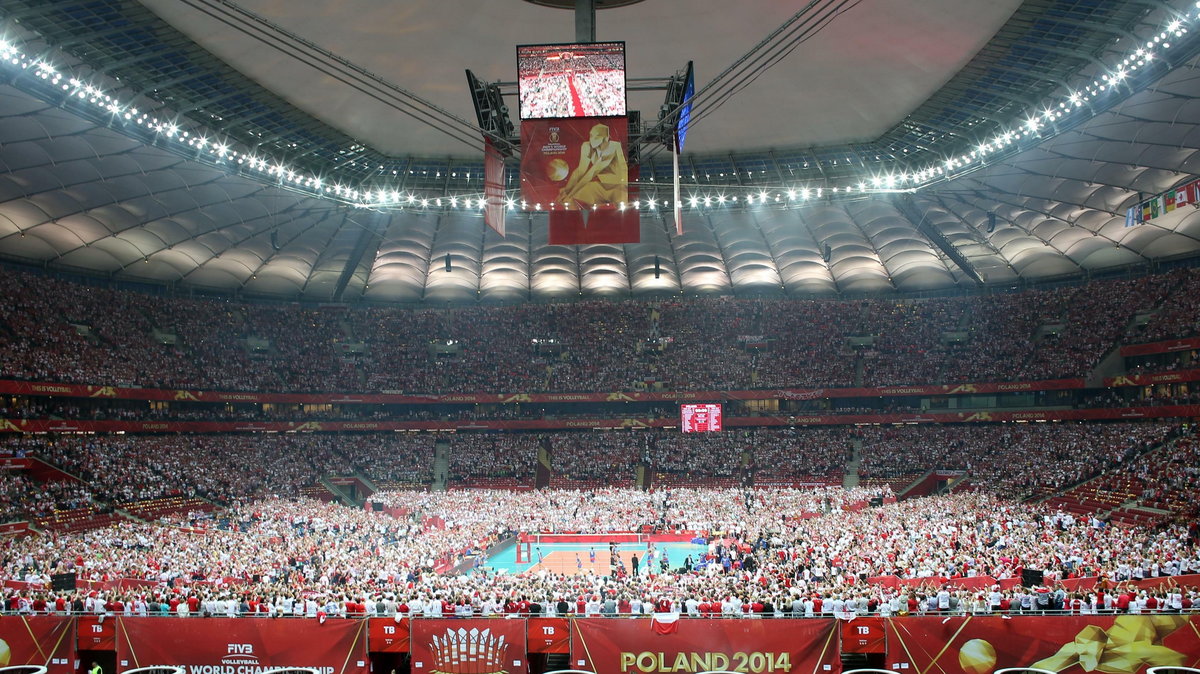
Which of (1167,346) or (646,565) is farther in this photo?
(1167,346)

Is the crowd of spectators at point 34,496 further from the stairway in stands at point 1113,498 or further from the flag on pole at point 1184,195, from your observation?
the flag on pole at point 1184,195

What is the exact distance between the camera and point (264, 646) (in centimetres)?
1734

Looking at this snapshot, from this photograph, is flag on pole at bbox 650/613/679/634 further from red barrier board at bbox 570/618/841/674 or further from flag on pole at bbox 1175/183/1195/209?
flag on pole at bbox 1175/183/1195/209

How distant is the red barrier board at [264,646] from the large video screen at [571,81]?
13.6 metres

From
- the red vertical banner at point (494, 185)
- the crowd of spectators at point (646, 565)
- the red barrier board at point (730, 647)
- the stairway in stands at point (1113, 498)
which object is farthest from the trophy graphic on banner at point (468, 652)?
the stairway in stands at point (1113, 498)

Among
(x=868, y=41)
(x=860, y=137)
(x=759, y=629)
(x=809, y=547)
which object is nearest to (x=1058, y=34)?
(x=868, y=41)

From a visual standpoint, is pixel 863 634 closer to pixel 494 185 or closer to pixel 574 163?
pixel 574 163

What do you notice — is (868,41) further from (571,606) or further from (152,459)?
(152,459)

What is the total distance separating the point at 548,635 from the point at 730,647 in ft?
12.3

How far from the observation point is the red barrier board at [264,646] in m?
17.3

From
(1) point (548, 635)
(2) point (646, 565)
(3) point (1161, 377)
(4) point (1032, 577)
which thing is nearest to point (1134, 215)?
(3) point (1161, 377)

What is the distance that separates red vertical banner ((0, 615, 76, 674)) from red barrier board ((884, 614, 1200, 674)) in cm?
1738

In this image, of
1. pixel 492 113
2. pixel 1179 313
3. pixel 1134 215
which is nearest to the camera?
pixel 492 113

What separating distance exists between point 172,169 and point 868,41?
3169 centimetres
